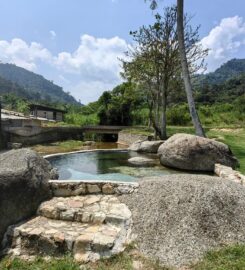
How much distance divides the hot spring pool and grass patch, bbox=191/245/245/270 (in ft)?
12.4

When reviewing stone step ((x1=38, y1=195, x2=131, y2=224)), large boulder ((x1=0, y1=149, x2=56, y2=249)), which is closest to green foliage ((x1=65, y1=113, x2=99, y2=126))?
large boulder ((x1=0, y1=149, x2=56, y2=249))

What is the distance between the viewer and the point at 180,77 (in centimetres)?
2036

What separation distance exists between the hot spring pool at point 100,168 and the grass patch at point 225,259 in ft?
12.4

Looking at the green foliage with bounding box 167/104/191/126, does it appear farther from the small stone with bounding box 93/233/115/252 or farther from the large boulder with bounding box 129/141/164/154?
the small stone with bounding box 93/233/115/252

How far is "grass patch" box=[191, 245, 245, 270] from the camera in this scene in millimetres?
4004

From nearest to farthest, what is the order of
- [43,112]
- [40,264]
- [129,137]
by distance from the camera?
[40,264]
[129,137]
[43,112]

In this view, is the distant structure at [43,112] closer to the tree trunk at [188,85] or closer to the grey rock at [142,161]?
the tree trunk at [188,85]

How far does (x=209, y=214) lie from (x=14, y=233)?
320cm

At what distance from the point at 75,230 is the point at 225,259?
238 centimetres

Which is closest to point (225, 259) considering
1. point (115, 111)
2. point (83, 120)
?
point (115, 111)

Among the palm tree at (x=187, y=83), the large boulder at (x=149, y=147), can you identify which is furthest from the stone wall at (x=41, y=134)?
the palm tree at (x=187, y=83)

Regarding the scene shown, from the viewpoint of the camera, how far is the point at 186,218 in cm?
480

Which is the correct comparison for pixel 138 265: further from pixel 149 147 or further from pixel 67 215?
pixel 149 147

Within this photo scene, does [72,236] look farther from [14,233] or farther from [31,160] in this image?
[31,160]
